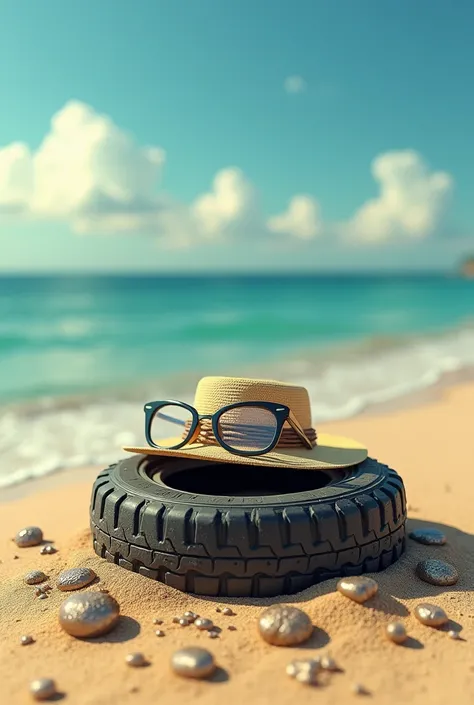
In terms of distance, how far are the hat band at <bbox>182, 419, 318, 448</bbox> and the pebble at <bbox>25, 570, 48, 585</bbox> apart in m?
1.13

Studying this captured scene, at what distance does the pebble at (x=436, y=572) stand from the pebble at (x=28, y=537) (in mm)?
2545

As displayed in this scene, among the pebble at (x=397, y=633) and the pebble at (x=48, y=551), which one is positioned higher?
the pebble at (x=397, y=633)

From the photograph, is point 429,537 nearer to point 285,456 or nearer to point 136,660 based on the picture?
point 285,456

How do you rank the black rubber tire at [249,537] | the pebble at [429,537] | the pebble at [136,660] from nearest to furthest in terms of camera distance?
the pebble at [136,660]
the black rubber tire at [249,537]
the pebble at [429,537]

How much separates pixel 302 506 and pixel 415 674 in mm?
895

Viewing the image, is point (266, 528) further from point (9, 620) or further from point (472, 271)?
point (472, 271)

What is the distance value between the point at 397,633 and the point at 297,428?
137cm

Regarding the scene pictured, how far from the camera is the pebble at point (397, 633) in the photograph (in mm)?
2766

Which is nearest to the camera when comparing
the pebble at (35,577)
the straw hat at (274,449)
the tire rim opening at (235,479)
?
the pebble at (35,577)

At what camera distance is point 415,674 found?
2.59 meters

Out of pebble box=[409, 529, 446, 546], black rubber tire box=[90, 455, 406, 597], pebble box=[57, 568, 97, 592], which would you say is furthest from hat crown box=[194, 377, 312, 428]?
pebble box=[57, 568, 97, 592]

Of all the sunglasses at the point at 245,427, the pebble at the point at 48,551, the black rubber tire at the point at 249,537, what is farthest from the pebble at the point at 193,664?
the pebble at the point at 48,551

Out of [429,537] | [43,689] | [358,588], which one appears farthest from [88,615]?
[429,537]

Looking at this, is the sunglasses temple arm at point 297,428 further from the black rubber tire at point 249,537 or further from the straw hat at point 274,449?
the black rubber tire at point 249,537
